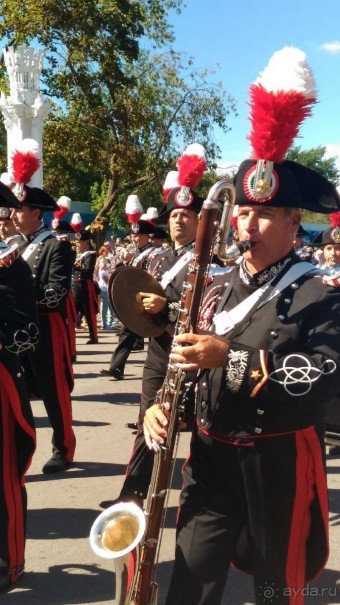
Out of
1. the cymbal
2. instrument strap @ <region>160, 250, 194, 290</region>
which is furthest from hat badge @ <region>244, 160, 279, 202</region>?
instrument strap @ <region>160, 250, 194, 290</region>

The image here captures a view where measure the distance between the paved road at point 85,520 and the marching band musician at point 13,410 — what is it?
263mm

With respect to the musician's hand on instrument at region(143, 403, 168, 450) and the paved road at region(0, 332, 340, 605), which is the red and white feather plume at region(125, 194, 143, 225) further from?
the musician's hand on instrument at region(143, 403, 168, 450)

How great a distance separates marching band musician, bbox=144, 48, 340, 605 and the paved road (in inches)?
8.7

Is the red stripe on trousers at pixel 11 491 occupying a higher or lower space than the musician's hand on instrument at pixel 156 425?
lower

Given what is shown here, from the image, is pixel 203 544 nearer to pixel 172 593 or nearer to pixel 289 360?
pixel 172 593

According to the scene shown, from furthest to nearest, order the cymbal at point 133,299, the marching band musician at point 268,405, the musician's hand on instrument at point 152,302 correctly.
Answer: the musician's hand on instrument at point 152,302 → the cymbal at point 133,299 → the marching band musician at point 268,405

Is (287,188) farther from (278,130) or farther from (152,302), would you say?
(152,302)

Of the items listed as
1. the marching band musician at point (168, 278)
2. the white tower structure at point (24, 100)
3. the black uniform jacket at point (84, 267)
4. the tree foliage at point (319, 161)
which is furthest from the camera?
the tree foliage at point (319, 161)

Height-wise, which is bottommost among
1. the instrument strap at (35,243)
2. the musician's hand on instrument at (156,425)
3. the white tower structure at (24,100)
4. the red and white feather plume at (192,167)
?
the musician's hand on instrument at (156,425)

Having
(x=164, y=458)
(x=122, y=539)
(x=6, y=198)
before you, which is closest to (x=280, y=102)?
(x=164, y=458)

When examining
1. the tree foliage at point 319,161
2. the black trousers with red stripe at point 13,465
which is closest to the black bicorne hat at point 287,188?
the black trousers with red stripe at point 13,465

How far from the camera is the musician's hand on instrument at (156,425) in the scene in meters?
2.42

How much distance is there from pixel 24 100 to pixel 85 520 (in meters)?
13.9

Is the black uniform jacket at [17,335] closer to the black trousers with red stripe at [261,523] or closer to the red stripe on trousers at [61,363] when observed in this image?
the black trousers with red stripe at [261,523]
